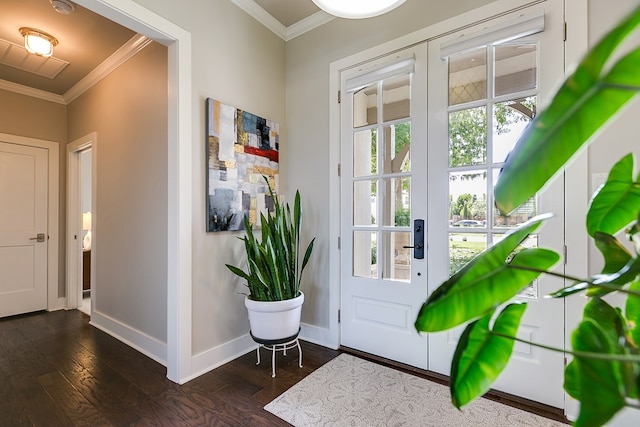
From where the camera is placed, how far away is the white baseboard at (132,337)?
236 centimetres

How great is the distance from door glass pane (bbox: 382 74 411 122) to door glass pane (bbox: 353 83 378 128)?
78mm

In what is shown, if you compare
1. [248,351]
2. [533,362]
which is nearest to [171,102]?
[248,351]

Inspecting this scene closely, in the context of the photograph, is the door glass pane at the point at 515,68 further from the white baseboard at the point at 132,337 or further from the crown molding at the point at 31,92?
the crown molding at the point at 31,92

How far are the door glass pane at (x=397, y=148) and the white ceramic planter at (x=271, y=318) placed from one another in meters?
1.26

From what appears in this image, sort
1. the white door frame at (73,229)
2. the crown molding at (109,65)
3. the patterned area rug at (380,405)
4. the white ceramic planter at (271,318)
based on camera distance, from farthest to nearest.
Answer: the white door frame at (73,229)
the crown molding at (109,65)
the white ceramic planter at (271,318)
the patterned area rug at (380,405)

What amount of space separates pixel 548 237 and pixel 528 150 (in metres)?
1.68

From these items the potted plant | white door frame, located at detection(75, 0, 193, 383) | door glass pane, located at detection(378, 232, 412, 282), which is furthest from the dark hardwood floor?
door glass pane, located at detection(378, 232, 412, 282)

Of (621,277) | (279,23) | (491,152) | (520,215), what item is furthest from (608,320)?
(279,23)

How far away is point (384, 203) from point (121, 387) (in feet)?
7.33

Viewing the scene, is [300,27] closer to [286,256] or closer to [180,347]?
[286,256]

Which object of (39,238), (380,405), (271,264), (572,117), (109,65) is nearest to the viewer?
(572,117)

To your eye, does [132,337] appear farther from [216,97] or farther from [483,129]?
[483,129]

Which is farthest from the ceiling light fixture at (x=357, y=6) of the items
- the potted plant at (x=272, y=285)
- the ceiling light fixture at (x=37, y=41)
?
the ceiling light fixture at (x=37, y=41)

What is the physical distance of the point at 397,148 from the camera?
2264 millimetres
